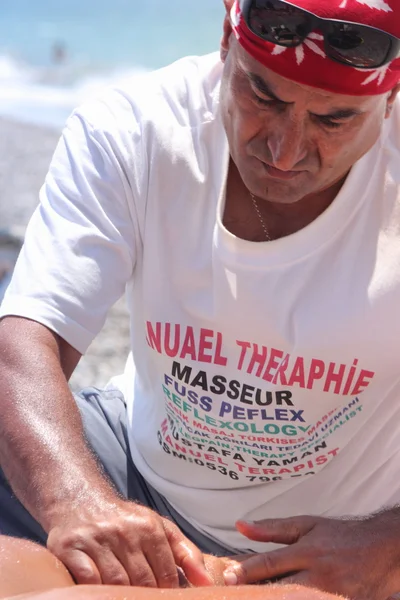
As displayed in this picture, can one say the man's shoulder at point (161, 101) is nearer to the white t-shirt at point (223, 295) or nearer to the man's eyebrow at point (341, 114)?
the white t-shirt at point (223, 295)

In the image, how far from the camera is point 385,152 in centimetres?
220

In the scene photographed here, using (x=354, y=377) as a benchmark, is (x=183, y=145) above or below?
above

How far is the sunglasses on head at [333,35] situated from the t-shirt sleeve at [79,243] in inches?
18.6

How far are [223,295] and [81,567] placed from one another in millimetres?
786

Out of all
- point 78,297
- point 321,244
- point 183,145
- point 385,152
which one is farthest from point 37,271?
point 385,152

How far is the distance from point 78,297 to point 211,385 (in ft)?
1.26

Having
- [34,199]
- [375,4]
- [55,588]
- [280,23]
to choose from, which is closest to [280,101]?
[280,23]

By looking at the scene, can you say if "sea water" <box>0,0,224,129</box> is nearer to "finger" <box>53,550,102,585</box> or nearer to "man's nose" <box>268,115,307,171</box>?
→ "man's nose" <box>268,115,307,171</box>

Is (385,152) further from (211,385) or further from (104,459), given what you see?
(104,459)

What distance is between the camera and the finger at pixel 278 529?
197 cm

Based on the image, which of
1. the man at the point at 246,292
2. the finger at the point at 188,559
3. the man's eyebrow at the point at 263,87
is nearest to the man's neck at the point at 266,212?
the man at the point at 246,292

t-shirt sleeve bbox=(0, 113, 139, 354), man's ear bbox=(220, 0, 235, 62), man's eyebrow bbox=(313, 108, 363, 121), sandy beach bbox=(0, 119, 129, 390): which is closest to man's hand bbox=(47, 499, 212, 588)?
t-shirt sleeve bbox=(0, 113, 139, 354)

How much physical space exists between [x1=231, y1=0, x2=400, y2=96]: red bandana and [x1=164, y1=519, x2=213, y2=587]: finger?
0.91 m

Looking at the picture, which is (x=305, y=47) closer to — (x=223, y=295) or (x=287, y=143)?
(x=287, y=143)
